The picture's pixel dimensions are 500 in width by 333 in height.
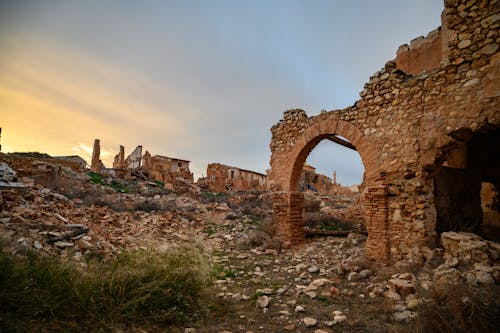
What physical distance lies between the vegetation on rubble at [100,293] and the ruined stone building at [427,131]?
4.01m

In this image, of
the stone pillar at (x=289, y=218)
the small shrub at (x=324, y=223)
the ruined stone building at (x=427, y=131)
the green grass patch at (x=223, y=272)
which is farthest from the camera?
the small shrub at (x=324, y=223)

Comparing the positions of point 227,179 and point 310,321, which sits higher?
point 227,179

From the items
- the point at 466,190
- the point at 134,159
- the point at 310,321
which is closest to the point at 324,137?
the point at 466,190

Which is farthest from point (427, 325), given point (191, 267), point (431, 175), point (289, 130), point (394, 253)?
point (289, 130)

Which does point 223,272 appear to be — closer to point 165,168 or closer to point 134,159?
point 165,168

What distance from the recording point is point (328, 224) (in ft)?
32.3

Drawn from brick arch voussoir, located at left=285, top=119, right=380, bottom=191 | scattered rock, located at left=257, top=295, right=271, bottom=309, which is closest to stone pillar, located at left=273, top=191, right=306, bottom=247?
brick arch voussoir, located at left=285, top=119, right=380, bottom=191

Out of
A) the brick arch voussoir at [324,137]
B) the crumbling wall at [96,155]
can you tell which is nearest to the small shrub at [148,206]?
the brick arch voussoir at [324,137]

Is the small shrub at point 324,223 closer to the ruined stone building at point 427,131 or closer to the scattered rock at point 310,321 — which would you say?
the ruined stone building at point 427,131

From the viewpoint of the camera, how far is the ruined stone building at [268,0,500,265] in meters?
4.43

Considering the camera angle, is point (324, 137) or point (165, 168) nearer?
point (324, 137)

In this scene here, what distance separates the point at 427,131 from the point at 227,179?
75.3ft

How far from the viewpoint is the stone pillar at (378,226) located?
17.9 ft

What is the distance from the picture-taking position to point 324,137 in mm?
7832
